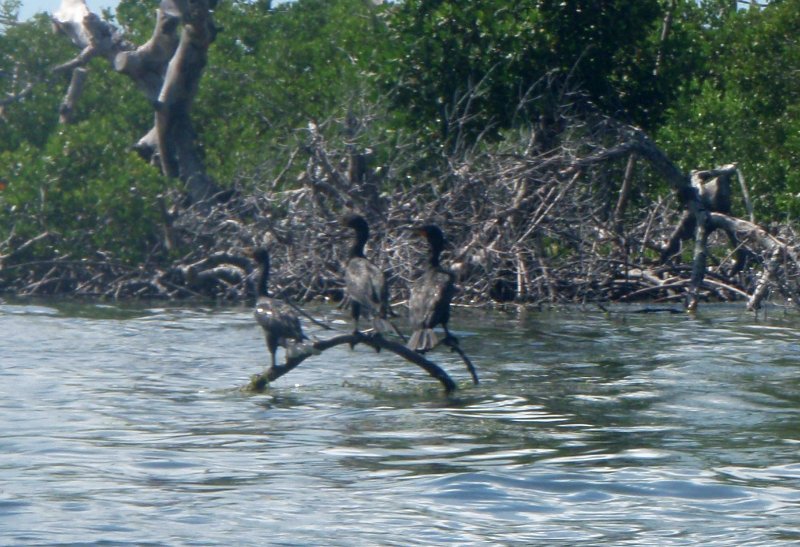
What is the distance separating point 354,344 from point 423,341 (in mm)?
1223

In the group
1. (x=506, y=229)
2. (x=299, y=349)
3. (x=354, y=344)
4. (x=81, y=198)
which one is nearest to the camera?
(x=354, y=344)

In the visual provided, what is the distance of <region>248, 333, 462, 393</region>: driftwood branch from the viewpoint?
348 inches

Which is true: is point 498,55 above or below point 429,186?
above

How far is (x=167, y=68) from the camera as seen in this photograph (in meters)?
20.5

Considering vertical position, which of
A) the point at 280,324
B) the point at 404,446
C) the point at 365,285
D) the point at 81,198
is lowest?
the point at 404,446

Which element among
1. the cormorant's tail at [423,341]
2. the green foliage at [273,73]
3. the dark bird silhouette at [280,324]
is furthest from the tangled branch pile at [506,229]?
the cormorant's tail at [423,341]

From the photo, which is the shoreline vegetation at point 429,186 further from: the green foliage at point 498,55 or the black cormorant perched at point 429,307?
the black cormorant perched at point 429,307

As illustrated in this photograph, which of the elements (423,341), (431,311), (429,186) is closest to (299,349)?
(423,341)

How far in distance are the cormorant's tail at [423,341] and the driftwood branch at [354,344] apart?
284 millimetres

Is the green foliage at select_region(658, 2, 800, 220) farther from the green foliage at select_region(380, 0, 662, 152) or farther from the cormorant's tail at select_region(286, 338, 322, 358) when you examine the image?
the cormorant's tail at select_region(286, 338, 322, 358)

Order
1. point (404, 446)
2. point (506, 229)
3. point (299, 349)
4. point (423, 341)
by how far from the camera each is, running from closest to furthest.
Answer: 1. point (404, 446)
2. point (299, 349)
3. point (423, 341)
4. point (506, 229)

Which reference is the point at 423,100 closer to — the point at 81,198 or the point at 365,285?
the point at 81,198

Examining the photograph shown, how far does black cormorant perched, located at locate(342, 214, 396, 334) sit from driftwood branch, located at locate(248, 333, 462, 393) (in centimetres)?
58

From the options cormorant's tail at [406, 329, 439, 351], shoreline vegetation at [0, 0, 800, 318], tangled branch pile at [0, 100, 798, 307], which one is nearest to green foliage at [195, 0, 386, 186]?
shoreline vegetation at [0, 0, 800, 318]
